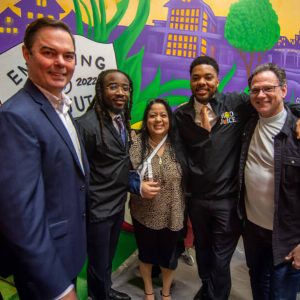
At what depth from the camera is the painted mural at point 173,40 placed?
2.47 metres

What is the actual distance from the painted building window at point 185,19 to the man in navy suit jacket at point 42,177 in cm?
172

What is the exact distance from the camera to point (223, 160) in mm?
2051

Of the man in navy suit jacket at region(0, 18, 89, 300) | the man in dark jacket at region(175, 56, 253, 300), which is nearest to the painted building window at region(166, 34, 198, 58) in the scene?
the man in dark jacket at region(175, 56, 253, 300)

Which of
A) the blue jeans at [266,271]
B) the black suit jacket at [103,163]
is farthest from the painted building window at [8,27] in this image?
the blue jeans at [266,271]

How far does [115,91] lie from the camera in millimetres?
2111

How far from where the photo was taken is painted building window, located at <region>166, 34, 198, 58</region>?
2.80 metres

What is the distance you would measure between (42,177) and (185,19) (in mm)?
2231

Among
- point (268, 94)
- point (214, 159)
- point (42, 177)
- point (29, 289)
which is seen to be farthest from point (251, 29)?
point (29, 289)

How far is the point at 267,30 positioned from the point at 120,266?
8.88 ft

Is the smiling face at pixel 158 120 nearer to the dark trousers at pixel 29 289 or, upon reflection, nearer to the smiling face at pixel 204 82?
the smiling face at pixel 204 82

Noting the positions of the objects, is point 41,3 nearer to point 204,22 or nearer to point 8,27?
point 8,27

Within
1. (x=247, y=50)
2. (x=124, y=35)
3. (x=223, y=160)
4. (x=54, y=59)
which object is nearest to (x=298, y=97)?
(x=247, y=50)

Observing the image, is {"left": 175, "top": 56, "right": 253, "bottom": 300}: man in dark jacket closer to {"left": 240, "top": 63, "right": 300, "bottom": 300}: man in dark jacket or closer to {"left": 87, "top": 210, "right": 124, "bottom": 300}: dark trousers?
{"left": 240, "top": 63, "right": 300, "bottom": 300}: man in dark jacket

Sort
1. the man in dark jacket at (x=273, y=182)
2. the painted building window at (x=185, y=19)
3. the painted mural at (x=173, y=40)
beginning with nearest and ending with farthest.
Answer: the man in dark jacket at (x=273, y=182) < the painted mural at (x=173, y=40) < the painted building window at (x=185, y=19)
